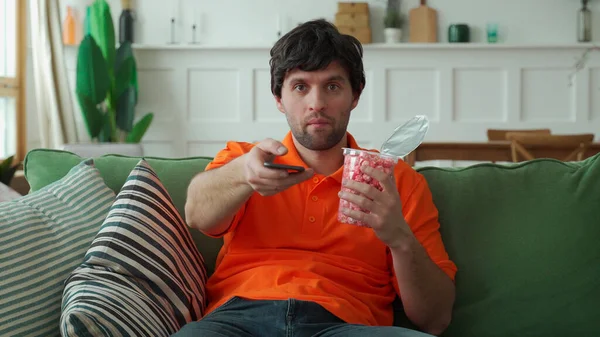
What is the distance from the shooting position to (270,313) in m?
1.57

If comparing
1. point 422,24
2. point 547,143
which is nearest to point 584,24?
point 422,24

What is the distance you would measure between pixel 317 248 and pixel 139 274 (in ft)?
1.35

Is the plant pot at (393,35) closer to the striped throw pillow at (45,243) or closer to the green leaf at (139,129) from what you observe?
the green leaf at (139,129)

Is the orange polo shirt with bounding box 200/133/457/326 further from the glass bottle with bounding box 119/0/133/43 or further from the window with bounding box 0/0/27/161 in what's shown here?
the glass bottle with bounding box 119/0/133/43

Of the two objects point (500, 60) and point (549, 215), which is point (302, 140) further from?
point (500, 60)

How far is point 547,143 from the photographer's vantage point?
4270 mm

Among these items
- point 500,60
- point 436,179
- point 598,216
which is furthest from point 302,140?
point 500,60

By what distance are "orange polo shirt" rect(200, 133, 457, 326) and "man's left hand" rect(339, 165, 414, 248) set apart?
0.21m

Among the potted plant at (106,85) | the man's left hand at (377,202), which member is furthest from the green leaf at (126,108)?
the man's left hand at (377,202)

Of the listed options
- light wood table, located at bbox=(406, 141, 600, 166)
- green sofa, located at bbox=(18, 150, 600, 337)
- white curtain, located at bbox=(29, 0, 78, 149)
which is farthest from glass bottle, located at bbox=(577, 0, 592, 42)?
green sofa, located at bbox=(18, 150, 600, 337)

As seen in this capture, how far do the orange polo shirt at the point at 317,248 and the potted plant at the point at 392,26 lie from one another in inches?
179

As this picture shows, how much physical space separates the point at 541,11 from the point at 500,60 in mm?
571

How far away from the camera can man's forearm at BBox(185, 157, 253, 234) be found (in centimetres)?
160

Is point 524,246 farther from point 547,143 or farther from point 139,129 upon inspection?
point 139,129
